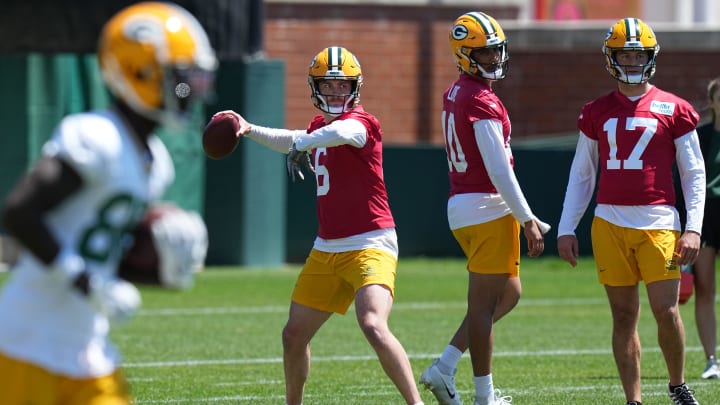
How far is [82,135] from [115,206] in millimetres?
246

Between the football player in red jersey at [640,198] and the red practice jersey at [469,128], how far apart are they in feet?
1.80

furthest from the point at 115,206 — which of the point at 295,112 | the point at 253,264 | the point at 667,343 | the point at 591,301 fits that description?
the point at 295,112

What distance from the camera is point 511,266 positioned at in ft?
23.5

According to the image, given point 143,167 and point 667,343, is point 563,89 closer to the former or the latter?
point 667,343

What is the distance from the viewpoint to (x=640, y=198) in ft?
23.1

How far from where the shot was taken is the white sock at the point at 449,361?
24.0 ft

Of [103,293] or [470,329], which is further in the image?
[470,329]

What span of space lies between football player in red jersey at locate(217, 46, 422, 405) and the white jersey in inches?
96.0

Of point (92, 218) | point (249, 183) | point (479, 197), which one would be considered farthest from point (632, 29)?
point (249, 183)

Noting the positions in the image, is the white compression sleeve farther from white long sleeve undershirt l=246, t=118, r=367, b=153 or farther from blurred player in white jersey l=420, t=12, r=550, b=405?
blurred player in white jersey l=420, t=12, r=550, b=405

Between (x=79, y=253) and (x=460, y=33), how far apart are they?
11.8ft

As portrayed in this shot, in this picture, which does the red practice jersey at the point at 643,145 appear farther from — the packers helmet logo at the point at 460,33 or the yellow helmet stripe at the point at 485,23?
the packers helmet logo at the point at 460,33

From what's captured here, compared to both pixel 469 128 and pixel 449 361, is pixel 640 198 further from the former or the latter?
pixel 449 361

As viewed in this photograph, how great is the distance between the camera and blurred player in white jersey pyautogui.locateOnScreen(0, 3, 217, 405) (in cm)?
404
